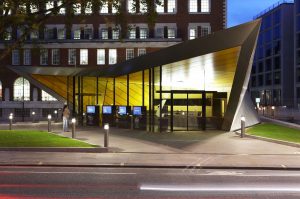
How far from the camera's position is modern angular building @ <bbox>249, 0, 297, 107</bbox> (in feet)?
386

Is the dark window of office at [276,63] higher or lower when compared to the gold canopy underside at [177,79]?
higher

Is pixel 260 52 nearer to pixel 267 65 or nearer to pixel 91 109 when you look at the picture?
pixel 267 65

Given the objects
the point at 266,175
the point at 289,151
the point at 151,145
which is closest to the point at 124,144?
the point at 151,145

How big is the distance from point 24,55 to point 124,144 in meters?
55.9

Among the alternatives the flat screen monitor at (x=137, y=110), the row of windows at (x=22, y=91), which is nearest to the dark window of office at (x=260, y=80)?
the row of windows at (x=22, y=91)

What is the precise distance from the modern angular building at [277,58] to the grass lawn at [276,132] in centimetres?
7444

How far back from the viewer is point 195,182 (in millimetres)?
14172

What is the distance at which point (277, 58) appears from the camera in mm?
123062

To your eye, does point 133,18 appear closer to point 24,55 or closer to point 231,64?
point 24,55

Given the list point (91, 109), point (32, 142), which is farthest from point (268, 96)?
point (32, 142)

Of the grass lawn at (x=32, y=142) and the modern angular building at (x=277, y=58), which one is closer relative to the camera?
the grass lawn at (x=32, y=142)

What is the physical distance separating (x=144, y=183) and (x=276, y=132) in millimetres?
18619

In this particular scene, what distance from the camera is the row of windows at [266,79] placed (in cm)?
12250

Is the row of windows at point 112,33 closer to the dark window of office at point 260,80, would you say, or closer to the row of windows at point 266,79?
the row of windows at point 266,79
